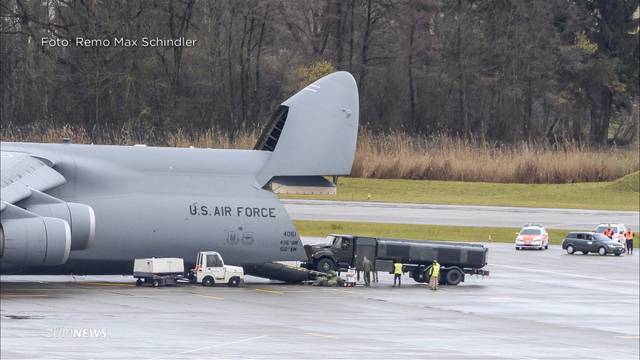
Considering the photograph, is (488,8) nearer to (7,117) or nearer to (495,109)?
(495,109)

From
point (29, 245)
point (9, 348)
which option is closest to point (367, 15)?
point (29, 245)

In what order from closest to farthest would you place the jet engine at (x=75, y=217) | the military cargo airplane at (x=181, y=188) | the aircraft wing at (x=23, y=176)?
1. the aircraft wing at (x=23, y=176)
2. the jet engine at (x=75, y=217)
3. the military cargo airplane at (x=181, y=188)

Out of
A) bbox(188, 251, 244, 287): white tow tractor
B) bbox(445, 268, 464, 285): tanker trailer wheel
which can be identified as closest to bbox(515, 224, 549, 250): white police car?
bbox(445, 268, 464, 285): tanker trailer wheel

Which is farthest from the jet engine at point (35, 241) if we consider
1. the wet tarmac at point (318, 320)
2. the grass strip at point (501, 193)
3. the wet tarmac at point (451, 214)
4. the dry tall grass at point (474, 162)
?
the dry tall grass at point (474, 162)

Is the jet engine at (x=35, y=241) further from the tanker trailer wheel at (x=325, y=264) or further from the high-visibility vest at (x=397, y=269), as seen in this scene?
the high-visibility vest at (x=397, y=269)

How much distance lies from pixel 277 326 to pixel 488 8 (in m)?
93.1

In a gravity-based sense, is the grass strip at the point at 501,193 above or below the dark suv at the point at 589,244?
above

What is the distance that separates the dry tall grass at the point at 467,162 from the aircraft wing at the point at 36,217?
156 feet

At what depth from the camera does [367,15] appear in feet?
385

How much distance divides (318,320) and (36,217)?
1096 centimetres

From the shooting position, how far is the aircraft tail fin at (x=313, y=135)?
1925 inches

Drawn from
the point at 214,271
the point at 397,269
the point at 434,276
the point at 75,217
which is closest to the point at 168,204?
the point at 214,271

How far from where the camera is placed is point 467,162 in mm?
98875

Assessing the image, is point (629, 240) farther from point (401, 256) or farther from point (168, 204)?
point (168, 204)
